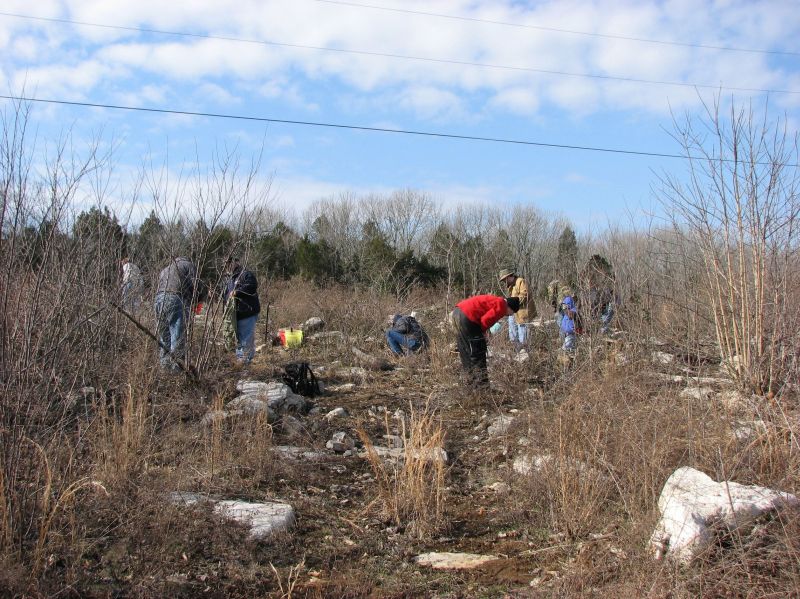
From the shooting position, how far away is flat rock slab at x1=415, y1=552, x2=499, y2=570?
355 centimetres

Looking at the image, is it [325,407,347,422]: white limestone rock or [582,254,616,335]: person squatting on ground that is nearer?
[325,407,347,422]: white limestone rock

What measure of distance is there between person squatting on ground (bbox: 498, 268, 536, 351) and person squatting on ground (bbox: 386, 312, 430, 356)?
131 cm

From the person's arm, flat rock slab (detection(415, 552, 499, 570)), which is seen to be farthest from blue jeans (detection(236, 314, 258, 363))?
flat rock slab (detection(415, 552, 499, 570))

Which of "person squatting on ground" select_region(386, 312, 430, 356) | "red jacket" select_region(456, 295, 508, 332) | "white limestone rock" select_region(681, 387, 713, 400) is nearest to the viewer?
"white limestone rock" select_region(681, 387, 713, 400)

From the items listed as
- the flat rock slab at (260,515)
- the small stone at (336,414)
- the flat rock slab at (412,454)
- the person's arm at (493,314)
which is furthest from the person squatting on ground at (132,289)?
the person's arm at (493,314)

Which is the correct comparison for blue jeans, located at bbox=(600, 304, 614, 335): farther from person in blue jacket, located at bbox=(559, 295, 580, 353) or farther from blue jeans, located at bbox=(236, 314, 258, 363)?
blue jeans, located at bbox=(236, 314, 258, 363)

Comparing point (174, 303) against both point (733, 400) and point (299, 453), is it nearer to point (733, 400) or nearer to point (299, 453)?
point (299, 453)

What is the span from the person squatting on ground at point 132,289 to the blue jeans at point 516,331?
4.54 metres

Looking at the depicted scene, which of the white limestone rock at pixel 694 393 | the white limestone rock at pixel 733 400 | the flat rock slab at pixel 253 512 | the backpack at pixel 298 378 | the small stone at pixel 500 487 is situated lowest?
the small stone at pixel 500 487

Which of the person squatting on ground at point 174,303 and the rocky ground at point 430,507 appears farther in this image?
the person squatting on ground at point 174,303

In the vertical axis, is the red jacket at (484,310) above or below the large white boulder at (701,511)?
above

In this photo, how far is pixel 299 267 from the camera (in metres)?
25.1

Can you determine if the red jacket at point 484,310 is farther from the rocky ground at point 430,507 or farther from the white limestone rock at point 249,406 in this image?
the white limestone rock at point 249,406

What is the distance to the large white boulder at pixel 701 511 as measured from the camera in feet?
10.4
